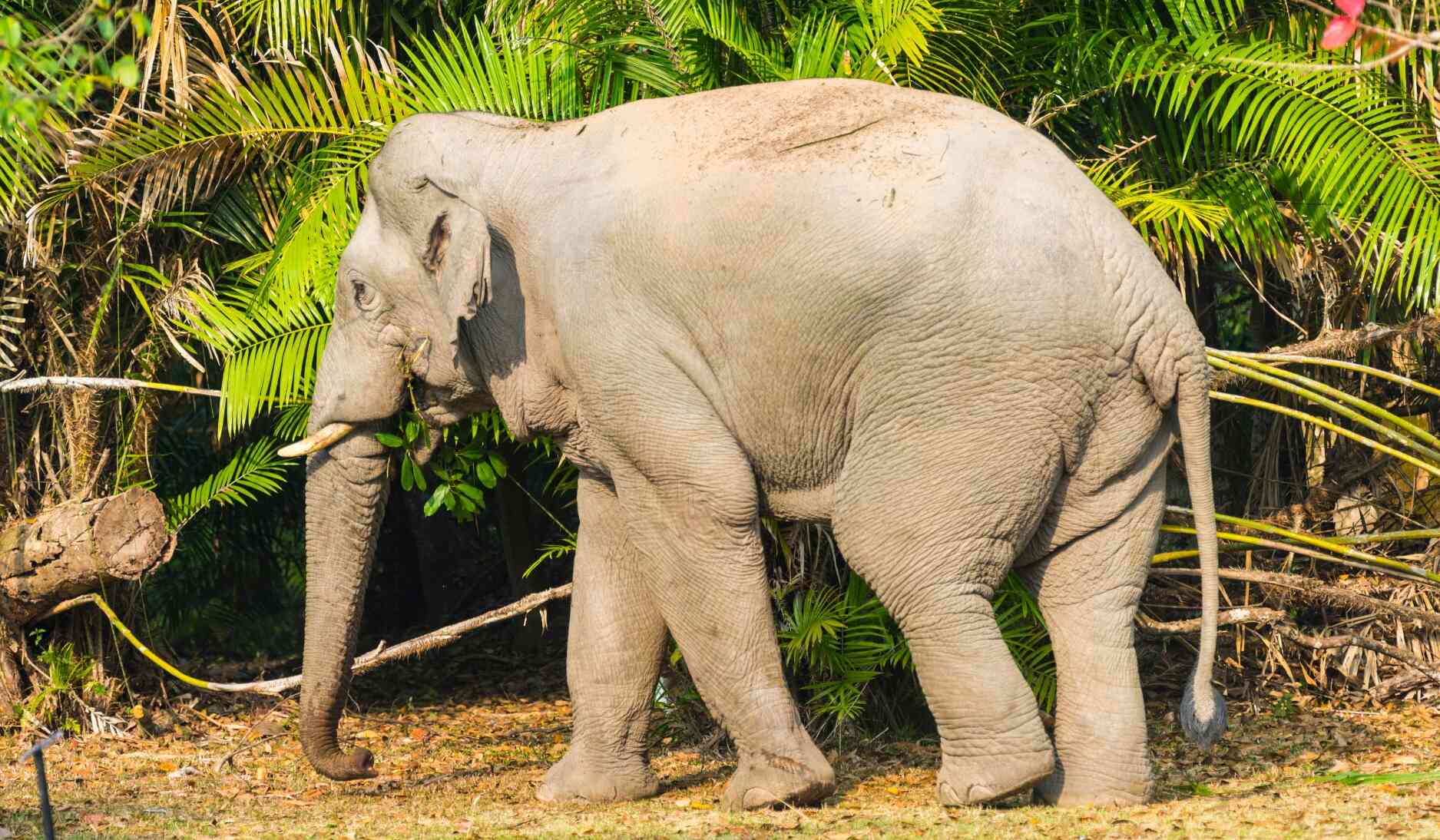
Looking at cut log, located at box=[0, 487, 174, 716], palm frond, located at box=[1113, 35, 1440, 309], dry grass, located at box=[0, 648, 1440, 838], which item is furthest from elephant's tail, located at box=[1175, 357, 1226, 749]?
cut log, located at box=[0, 487, 174, 716]

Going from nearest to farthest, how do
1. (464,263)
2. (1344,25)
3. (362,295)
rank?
1. (1344,25)
2. (464,263)
3. (362,295)

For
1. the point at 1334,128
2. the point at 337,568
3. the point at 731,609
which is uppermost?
the point at 1334,128

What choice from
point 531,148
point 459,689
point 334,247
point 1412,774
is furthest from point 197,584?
point 1412,774

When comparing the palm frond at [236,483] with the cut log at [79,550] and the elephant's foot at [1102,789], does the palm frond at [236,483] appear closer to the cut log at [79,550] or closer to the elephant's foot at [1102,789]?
the cut log at [79,550]

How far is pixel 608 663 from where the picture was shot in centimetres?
621

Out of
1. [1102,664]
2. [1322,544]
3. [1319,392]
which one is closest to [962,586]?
[1102,664]

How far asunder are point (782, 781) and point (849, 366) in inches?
54.4

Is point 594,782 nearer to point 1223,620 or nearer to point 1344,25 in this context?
point 1223,620

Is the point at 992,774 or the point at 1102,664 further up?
the point at 1102,664

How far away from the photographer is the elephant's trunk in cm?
615

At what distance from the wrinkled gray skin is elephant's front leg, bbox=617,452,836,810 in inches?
0.4

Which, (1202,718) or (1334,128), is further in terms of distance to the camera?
(1334,128)

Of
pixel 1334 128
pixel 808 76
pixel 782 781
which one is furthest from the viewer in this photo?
pixel 1334 128

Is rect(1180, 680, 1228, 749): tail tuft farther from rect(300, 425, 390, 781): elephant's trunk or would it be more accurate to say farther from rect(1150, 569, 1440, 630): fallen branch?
rect(300, 425, 390, 781): elephant's trunk
